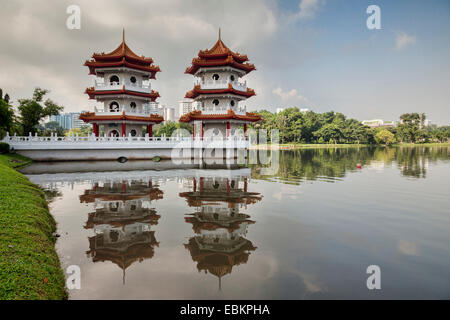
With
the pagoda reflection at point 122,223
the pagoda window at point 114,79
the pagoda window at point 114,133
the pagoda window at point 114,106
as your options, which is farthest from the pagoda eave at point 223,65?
the pagoda reflection at point 122,223

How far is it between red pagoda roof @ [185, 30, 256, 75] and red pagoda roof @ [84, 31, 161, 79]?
20.4 feet

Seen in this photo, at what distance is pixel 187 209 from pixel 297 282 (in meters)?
7.10

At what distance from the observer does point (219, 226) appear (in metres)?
9.77

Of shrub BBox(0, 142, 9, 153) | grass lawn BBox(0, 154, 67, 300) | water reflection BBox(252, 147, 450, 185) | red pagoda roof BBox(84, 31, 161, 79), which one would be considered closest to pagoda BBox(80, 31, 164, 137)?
red pagoda roof BBox(84, 31, 161, 79)

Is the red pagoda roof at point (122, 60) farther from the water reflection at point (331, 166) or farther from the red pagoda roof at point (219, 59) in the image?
the water reflection at point (331, 166)

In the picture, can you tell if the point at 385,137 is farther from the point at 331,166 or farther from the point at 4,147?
the point at 4,147

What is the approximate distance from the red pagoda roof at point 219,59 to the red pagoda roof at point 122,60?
20.4 feet

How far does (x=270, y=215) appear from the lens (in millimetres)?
11305

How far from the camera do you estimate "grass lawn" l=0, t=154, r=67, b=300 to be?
15.3 ft

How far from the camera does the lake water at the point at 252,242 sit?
584cm

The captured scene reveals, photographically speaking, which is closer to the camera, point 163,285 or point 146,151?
point 163,285
